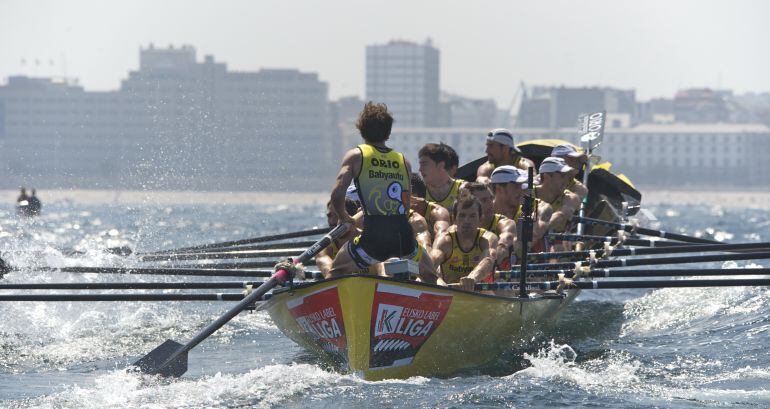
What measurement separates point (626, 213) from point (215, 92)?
6449 inches

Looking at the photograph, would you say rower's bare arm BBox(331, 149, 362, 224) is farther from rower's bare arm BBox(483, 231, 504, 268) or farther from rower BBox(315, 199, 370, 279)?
rower's bare arm BBox(483, 231, 504, 268)

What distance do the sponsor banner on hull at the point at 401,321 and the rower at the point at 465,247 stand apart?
0.85 metres

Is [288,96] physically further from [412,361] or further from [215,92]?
[412,361]

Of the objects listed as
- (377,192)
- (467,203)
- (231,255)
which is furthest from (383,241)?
(231,255)

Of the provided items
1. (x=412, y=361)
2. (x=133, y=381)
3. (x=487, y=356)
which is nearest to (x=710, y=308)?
(x=487, y=356)

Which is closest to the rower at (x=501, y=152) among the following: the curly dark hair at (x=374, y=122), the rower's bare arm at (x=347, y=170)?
the curly dark hair at (x=374, y=122)

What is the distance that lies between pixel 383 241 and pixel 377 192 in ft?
1.51

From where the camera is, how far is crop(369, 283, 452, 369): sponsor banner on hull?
10.8 meters

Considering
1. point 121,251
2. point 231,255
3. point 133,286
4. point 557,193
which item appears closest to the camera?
point 133,286

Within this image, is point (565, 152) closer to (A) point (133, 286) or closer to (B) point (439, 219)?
(B) point (439, 219)

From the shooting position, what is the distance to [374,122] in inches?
423

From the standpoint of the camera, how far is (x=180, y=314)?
16828 mm

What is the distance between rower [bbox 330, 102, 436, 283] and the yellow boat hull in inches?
15.6

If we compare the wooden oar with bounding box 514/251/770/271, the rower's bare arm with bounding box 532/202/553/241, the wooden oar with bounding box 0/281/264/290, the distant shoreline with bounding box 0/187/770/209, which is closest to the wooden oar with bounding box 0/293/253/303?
the wooden oar with bounding box 0/281/264/290
